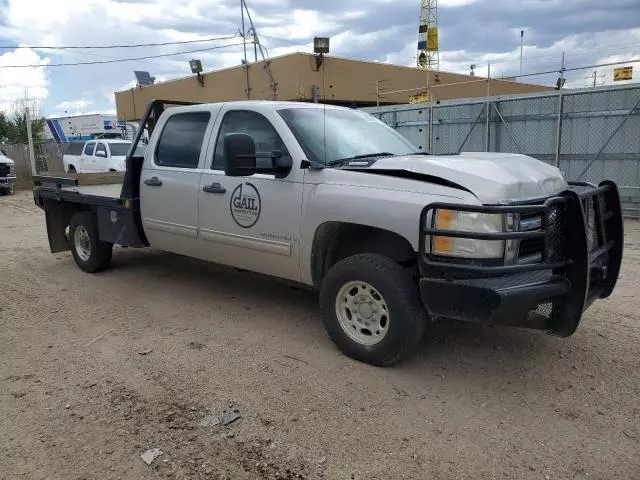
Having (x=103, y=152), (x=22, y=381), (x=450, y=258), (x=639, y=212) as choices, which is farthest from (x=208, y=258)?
(x=103, y=152)

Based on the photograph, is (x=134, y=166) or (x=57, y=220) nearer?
(x=134, y=166)

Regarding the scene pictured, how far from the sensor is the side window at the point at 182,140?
5.23 metres

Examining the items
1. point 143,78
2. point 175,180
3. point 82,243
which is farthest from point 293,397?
point 143,78

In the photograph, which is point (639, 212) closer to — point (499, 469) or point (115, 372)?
Result: point (499, 469)

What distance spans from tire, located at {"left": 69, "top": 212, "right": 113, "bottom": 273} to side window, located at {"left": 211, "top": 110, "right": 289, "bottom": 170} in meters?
2.54

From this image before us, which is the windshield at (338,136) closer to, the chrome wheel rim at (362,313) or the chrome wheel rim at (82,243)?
the chrome wheel rim at (362,313)

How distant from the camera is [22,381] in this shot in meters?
3.76

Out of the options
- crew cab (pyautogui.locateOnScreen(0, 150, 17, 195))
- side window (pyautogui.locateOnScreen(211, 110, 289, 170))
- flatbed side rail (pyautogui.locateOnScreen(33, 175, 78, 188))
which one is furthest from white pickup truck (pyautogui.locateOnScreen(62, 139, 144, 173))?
side window (pyautogui.locateOnScreen(211, 110, 289, 170))

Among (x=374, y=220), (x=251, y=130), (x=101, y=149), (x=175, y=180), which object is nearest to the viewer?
(x=374, y=220)

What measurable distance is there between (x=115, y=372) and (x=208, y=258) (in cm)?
161

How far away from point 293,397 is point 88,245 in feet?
14.8

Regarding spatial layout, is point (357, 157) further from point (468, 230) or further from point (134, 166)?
point (134, 166)

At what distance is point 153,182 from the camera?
18.2 ft

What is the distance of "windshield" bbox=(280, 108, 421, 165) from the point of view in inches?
172
